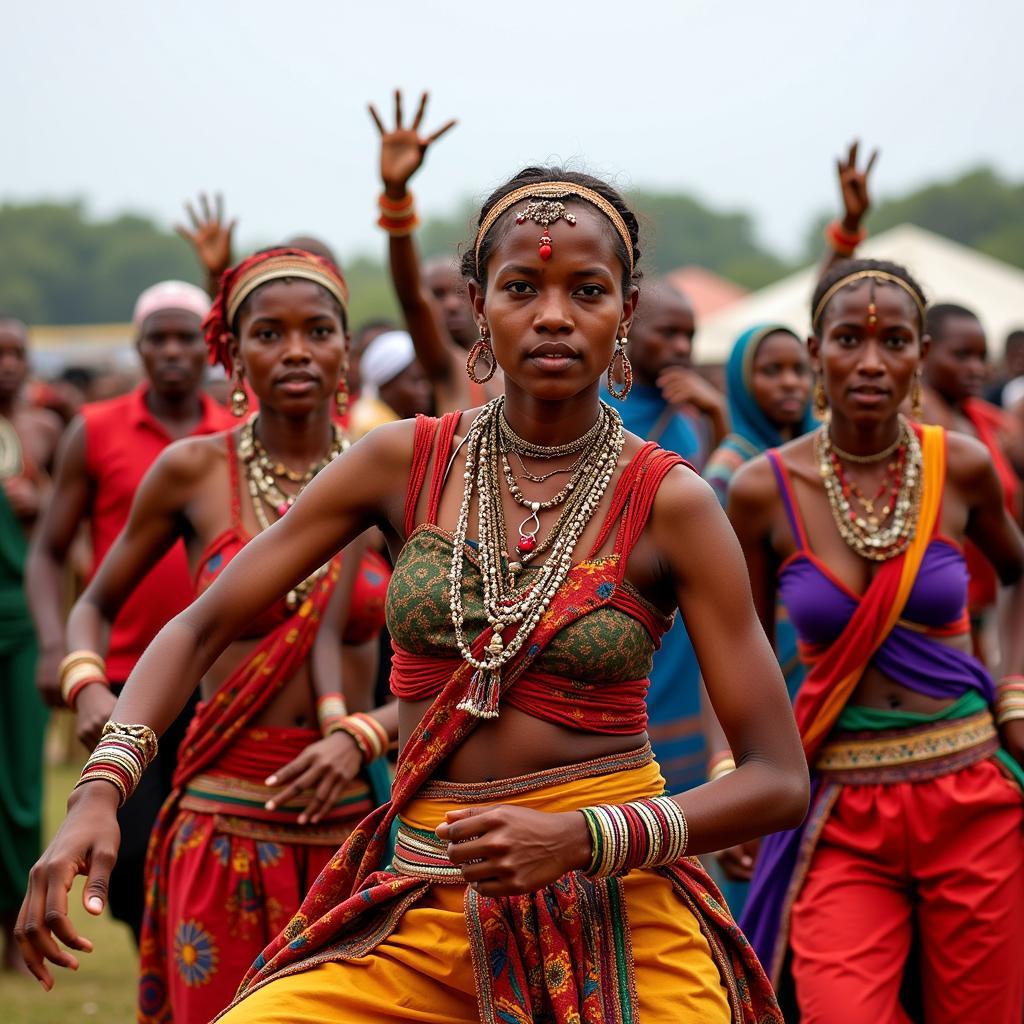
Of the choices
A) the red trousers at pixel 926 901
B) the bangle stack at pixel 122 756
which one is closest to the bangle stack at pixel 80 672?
the bangle stack at pixel 122 756

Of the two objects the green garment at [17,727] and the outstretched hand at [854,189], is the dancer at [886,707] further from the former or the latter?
the green garment at [17,727]

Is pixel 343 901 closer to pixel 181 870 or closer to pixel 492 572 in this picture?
pixel 492 572

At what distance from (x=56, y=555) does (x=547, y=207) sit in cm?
390

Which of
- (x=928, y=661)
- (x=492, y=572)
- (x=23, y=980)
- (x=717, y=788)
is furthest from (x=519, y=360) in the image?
(x=23, y=980)

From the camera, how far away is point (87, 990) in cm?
777

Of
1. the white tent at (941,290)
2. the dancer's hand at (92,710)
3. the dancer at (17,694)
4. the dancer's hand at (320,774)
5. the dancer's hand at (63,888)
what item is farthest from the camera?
the white tent at (941,290)

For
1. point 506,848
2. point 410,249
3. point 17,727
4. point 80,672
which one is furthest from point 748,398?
point 506,848

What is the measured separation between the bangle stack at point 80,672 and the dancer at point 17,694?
3678mm

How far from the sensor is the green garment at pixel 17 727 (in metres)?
8.77

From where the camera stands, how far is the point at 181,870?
491 cm

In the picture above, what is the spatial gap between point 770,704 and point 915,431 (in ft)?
7.21

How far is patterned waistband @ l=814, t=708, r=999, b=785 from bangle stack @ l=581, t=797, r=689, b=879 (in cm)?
196

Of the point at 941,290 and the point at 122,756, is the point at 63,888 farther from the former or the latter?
the point at 941,290

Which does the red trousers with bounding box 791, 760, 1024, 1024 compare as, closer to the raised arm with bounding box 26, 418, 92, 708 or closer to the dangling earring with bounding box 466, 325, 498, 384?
the dangling earring with bounding box 466, 325, 498, 384
